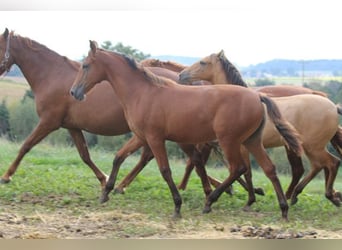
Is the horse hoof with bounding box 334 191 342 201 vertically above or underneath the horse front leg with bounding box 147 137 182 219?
underneath

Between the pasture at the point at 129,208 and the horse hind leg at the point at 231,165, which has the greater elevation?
the horse hind leg at the point at 231,165

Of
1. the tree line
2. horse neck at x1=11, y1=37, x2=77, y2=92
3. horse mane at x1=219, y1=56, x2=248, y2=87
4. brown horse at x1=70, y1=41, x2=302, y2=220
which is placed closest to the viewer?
brown horse at x1=70, y1=41, x2=302, y2=220

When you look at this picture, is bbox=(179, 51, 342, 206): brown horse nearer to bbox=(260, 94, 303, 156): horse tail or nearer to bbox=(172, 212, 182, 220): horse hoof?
bbox=(260, 94, 303, 156): horse tail

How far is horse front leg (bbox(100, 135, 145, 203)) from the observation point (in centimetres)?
789

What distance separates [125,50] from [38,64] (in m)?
0.90

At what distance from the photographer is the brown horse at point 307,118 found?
785cm

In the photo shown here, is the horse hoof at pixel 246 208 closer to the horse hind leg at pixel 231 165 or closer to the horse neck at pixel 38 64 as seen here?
the horse hind leg at pixel 231 165

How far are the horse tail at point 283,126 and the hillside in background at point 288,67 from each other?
64cm

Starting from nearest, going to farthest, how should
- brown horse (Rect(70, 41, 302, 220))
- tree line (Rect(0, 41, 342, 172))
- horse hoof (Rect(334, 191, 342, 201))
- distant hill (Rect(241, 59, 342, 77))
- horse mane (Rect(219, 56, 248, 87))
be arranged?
brown horse (Rect(70, 41, 302, 220))
distant hill (Rect(241, 59, 342, 77))
horse mane (Rect(219, 56, 248, 87))
horse hoof (Rect(334, 191, 342, 201))
tree line (Rect(0, 41, 342, 172))

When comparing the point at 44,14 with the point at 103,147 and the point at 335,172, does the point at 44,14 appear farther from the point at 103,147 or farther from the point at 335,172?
the point at 335,172

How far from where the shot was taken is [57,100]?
27.0ft

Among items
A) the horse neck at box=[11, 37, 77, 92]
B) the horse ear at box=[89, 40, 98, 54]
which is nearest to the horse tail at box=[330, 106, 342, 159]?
the horse ear at box=[89, 40, 98, 54]

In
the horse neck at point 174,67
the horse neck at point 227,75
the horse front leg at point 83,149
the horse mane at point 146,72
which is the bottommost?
the horse front leg at point 83,149

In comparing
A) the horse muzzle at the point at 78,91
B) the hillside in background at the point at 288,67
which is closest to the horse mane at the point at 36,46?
the hillside in background at the point at 288,67
